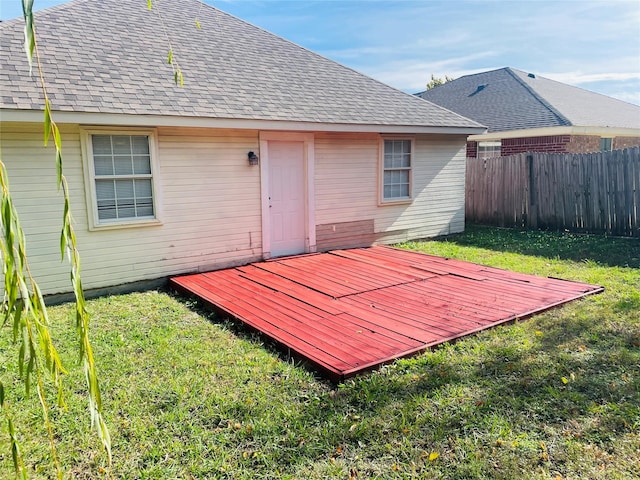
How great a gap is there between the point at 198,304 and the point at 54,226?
7.22ft

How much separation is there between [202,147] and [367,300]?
3.56 meters

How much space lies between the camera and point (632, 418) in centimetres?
319

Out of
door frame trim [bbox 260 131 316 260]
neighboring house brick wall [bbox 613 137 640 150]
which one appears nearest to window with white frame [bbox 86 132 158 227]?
door frame trim [bbox 260 131 316 260]

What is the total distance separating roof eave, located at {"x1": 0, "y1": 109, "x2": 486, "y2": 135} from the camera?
219 inches

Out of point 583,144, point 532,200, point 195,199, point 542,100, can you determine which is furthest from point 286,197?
point 542,100

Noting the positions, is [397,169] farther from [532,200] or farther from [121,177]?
[121,177]

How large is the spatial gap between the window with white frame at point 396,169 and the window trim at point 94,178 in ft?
14.9

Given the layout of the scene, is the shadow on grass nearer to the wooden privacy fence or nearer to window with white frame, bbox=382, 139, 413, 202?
the wooden privacy fence

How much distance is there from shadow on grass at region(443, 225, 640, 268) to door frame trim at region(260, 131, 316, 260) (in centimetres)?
346

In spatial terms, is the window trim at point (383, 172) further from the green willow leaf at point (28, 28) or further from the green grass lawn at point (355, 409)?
the green willow leaf at point (28, 28)

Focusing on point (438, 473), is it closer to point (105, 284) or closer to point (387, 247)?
point (105, 284)

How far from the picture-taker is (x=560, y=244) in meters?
9.46

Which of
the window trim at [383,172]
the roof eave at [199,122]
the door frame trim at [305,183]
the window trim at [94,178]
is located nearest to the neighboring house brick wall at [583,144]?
the roof eave at [199,122]

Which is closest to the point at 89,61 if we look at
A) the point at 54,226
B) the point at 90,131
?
the point at 90,131
